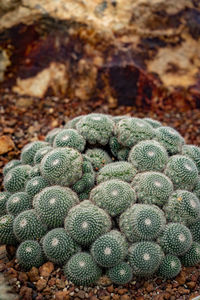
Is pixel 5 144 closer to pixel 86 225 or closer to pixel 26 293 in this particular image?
pixel 86 225

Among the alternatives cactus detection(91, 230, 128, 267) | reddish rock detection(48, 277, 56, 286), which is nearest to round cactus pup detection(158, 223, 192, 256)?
cactus detection(91, 230, 128, 267)

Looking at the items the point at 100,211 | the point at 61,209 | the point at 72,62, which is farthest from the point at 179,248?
the point at 72,62

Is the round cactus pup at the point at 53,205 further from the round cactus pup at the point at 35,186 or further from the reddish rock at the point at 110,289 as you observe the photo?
the reddish rock at the point at 110,289

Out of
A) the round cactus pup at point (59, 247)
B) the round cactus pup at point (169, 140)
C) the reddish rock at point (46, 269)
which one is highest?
the round cactus pup at point (169, 140)

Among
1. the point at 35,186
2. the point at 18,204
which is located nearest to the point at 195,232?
Result: the point at 35,186

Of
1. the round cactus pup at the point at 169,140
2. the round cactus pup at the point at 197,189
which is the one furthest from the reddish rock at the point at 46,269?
the round cactus pup at the point at 169,140

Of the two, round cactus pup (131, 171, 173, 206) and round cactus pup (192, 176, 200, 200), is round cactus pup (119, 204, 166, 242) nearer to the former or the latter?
round cactus pup (131, 171, 173, 206)
